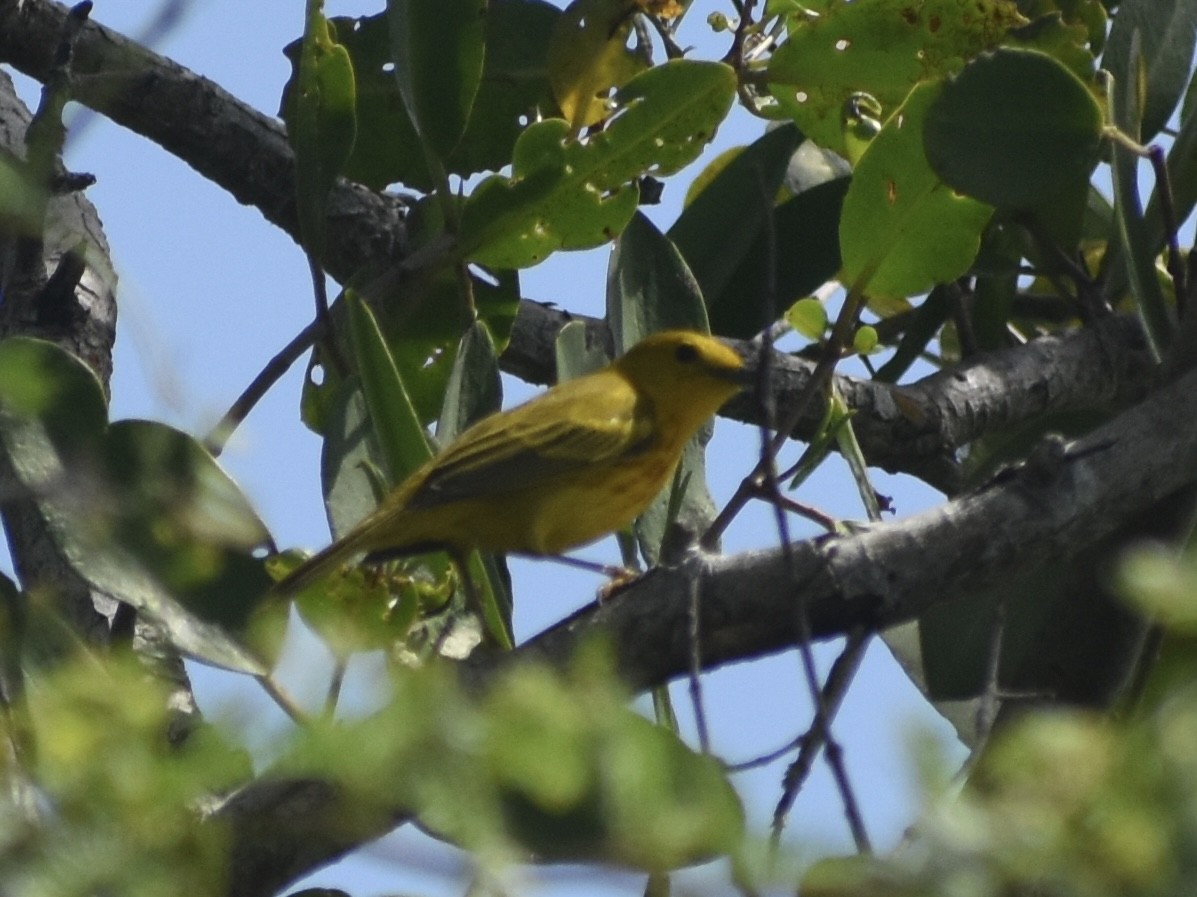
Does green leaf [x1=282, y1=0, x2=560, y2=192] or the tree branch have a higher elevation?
green leaf [x1=282, y1=0, x2=560, y2=192]

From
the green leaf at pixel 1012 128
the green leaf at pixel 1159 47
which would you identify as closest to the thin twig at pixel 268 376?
the green leaf at pixel 1012 128

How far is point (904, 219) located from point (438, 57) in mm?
997

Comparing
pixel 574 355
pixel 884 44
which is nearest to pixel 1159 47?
pixel 884 44

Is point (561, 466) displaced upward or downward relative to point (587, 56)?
downward

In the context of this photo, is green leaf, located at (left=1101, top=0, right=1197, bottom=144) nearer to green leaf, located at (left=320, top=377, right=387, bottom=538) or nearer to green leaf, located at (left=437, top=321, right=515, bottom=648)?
green leaf, located at (left=437, top=321, right=515, bottom=648)

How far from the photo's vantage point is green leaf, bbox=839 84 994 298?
3.37 meters

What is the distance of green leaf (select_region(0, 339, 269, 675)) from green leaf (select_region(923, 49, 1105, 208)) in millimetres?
1462

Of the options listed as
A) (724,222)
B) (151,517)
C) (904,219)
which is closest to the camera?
(151,517)

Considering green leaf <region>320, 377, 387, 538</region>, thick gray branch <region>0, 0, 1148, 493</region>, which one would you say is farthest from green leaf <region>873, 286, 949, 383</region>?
green leaf <region>320, 377, 387, 538</region>

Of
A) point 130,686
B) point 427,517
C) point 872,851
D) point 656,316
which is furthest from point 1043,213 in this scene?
point 130,686

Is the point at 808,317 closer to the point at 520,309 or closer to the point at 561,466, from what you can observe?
the point at 561,466

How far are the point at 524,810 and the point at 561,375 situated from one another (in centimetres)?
222

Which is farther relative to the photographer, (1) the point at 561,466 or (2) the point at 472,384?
(1) the point at 561,466

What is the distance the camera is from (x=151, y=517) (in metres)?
2.84
